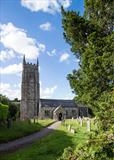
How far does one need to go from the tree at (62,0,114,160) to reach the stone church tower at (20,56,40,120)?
91.9 metres

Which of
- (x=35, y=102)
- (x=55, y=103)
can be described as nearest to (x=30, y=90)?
(x=35, y=102)

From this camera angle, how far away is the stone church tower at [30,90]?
118 metres

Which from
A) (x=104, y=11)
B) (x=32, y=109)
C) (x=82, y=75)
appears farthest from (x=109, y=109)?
(x=32, y=109)

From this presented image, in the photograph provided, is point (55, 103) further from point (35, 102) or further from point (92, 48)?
point (92, 48)

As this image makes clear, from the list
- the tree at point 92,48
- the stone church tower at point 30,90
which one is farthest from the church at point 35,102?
the tree at point 92,48

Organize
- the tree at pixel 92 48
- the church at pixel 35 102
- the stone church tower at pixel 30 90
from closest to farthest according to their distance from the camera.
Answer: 1. the tree at pixel 92 48
2. the church at pixel 35 102
3. the stone church tower at pixel 30 90

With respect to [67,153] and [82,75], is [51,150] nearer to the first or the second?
[82,75]

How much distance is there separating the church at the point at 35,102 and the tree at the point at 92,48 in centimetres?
8850

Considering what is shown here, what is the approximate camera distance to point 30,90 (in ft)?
390

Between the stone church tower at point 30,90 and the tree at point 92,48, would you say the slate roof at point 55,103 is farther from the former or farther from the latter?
the tree at point 92,48

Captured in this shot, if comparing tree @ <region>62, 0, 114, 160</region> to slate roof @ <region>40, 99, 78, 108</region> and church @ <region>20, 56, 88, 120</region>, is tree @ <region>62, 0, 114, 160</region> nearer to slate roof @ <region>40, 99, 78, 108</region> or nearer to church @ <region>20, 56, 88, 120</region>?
church @ <region>20, 56, 88, 120</region>

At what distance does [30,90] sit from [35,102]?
14.8 feet

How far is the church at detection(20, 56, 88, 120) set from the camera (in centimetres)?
11625

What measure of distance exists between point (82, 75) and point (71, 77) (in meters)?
1.19
